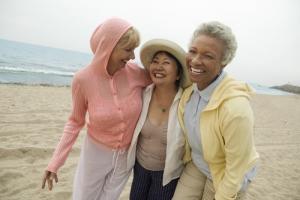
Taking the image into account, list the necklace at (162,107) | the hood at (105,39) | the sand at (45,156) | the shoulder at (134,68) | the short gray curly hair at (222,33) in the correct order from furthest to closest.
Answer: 1. the sand at (45,156)
2. the shoulder at (134,68)
3. the necklace at (162,107)
4. the hood at (105,39)
5. the short gray curly hair at (222,33)

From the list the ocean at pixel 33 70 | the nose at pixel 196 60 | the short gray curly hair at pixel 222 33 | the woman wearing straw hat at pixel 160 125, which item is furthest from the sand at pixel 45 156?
the ocean at pixel 33 70

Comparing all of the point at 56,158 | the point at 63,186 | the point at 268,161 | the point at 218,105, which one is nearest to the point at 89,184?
the point at 56,158

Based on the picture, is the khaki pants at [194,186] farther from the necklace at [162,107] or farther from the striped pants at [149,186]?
the necklace at [162,107]

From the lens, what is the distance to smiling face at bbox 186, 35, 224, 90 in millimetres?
2021

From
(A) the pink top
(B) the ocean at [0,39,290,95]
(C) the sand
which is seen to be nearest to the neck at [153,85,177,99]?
(A) the pink top

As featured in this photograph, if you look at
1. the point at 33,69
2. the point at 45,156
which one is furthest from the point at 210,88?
the point at 33,69

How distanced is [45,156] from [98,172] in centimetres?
299

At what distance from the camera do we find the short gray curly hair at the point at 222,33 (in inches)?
78.2

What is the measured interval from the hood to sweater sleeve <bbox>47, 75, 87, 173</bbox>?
29 centimetres

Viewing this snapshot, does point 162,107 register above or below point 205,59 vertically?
below

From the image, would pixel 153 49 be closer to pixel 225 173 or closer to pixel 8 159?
pixel 225 173

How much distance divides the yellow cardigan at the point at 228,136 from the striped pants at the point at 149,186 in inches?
23.6

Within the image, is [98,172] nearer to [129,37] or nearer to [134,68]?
[134,68]

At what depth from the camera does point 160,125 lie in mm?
2504
